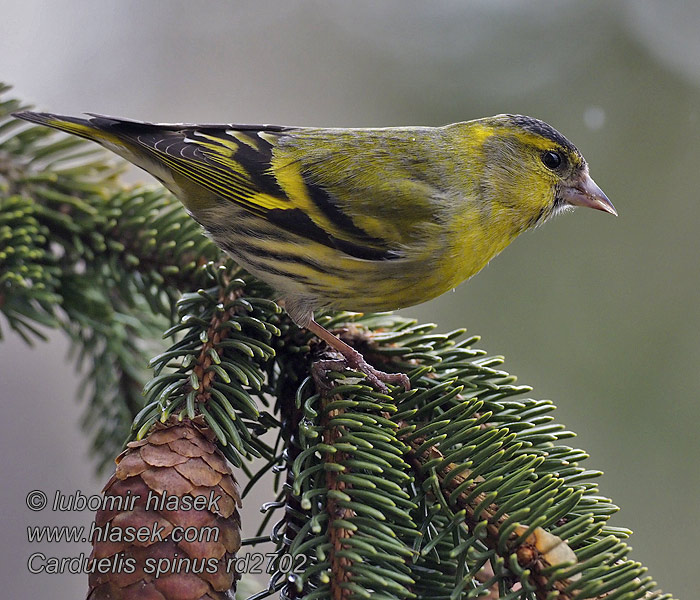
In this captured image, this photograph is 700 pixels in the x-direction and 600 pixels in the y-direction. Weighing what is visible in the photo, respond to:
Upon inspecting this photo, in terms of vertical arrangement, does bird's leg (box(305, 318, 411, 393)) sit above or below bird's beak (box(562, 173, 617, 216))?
below

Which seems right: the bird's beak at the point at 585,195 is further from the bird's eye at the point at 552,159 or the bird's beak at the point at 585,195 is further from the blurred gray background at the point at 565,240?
the blurred gray background at the point at 565,240

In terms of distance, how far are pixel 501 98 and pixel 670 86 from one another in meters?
0.85

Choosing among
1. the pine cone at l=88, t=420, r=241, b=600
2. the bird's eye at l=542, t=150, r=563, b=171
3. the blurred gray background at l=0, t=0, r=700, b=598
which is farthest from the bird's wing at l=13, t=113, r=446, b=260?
the blurred gray background at l=0, t=0, r=700, b=598

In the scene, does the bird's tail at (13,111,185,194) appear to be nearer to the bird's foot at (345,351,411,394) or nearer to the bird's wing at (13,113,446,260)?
the bird's wing at (13,113,446,260)

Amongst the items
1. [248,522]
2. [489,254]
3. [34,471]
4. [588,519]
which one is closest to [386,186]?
[489,254]

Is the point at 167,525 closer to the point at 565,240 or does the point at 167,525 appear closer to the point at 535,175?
the point at 535,175

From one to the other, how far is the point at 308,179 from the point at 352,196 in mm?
118

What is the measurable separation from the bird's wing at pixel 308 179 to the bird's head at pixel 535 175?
227mm

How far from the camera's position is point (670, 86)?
11.2ft

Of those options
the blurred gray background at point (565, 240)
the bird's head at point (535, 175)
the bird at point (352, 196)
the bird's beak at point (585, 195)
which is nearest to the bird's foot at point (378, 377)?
the bird at point (352, 196)

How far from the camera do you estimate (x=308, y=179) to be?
1.65 meters

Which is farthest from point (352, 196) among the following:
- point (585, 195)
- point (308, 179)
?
point (585, 195)

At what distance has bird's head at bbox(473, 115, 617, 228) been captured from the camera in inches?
69.6

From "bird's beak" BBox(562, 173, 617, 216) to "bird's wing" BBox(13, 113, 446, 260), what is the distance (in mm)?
409
